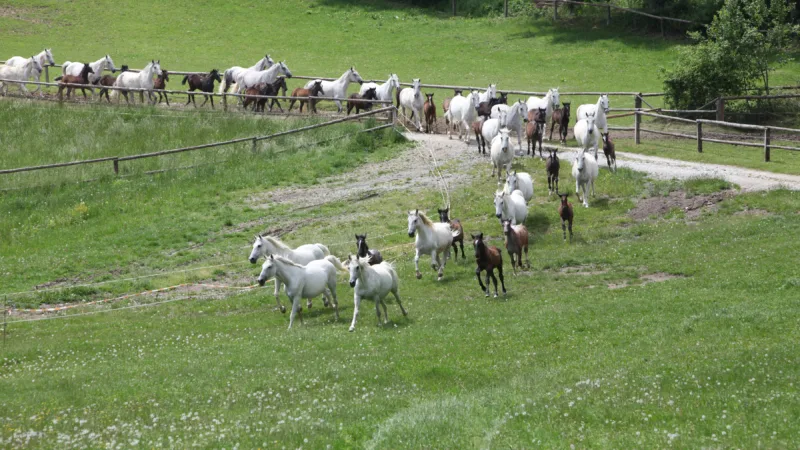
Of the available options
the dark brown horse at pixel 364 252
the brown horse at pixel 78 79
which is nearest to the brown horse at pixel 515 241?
the dark brown horse at pixel 364 252

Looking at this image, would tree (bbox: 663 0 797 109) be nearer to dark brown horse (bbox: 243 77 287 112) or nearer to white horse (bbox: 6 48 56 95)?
dark brown horse (bbox: 243 77 287 112)

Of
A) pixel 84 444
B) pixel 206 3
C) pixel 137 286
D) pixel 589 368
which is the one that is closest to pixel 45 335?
pixel 137 286

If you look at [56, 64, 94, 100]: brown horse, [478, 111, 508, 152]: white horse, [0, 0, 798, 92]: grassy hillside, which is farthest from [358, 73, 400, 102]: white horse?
[56, 64, 94, 100]: brown horse

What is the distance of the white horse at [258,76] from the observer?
150 feet

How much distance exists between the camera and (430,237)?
21.4 metres

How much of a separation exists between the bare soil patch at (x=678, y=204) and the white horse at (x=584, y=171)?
152 cm

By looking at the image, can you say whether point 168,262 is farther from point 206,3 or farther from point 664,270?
point 206,3

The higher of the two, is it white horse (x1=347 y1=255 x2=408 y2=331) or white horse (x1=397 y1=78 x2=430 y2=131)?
white horse (x1=397 y1=78 x2=430 y2=131)

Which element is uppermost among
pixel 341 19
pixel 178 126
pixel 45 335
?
pixel 341 19

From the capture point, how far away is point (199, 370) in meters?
14.8

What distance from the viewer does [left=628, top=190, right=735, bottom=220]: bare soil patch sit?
84.2 feet

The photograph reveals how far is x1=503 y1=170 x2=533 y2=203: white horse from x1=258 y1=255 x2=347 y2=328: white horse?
8065mm

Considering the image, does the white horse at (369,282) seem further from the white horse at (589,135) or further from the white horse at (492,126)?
the white horse at (492,126)

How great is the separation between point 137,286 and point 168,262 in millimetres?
2008
